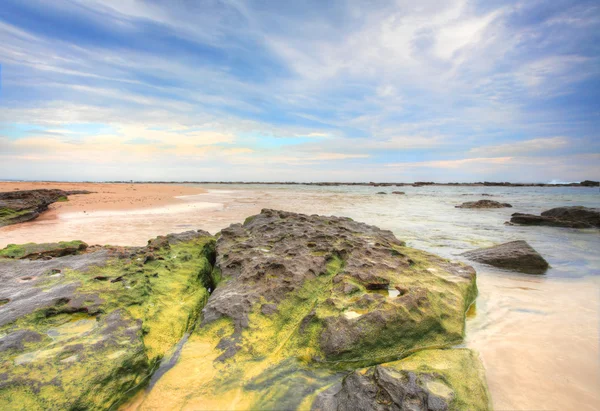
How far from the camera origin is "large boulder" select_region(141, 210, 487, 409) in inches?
98.2

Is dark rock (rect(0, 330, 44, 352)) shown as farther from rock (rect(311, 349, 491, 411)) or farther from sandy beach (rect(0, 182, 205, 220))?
sandy beach (rect(0, 182, 205, 220))

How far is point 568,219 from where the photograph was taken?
13195 millimetres

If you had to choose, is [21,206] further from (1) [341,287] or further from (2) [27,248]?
(1) [341,287]

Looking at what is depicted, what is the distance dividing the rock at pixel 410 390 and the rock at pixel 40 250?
5464mm

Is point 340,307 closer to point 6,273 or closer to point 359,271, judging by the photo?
point 359,271

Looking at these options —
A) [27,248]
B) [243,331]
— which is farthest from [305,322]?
[27,248]

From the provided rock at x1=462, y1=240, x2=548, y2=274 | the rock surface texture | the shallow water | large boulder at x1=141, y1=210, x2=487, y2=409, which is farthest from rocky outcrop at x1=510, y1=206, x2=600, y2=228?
the rock surface texture

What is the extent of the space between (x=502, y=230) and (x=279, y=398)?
12471mm

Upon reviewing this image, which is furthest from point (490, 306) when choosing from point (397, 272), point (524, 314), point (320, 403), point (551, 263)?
point (551, 263)

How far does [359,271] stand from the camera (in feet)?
13.2

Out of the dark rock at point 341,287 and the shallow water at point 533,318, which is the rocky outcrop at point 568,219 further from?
the dark rock at point 341,287

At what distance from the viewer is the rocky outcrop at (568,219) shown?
12461 millimetres

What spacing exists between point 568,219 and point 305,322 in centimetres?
1531

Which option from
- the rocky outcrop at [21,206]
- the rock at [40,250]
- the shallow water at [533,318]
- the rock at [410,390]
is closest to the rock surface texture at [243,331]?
the rock at [410,390]
